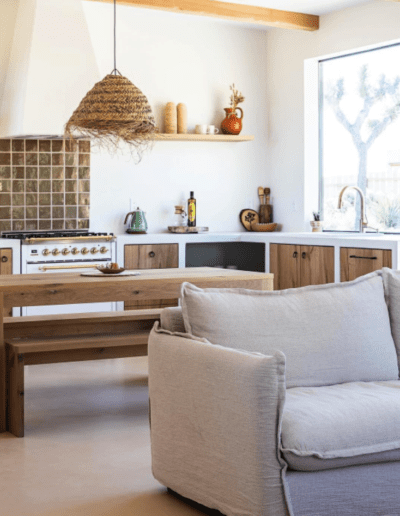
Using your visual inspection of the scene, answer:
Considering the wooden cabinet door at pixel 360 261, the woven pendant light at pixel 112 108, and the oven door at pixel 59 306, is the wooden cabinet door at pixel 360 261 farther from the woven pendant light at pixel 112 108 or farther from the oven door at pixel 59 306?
the woven pendant light at pixel 112 108

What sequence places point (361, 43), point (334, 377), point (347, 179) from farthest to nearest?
point (347, 179), point (361, 43), point (334, 377)

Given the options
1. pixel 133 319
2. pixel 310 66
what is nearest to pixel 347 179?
pixel 310 66

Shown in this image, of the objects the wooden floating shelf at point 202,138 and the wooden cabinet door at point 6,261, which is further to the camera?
the wooden floating shelf at point 202,138

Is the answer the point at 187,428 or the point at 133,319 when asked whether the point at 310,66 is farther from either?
the point at 187,428

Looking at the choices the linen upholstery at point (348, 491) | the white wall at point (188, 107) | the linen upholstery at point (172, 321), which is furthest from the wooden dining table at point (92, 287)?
the white wall at point (188, 107)

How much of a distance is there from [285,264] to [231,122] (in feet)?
5.32

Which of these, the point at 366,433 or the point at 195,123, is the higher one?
the point at 195,123

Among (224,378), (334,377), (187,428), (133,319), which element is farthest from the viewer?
(133,319)

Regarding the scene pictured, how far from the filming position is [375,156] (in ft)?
22.7

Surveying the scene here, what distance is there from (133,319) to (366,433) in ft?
7.55

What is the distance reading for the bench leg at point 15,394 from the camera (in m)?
3.85

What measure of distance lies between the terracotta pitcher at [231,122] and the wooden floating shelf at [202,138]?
0.20 ft

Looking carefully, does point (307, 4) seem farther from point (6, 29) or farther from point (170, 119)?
point (6, 29)

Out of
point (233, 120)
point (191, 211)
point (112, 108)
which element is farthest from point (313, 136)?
point (112, 108)
